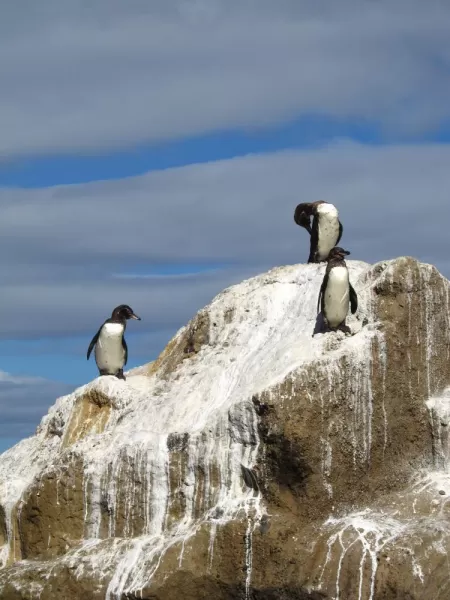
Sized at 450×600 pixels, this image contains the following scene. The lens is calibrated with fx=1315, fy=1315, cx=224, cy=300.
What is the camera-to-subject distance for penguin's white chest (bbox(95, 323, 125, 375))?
74.1ft

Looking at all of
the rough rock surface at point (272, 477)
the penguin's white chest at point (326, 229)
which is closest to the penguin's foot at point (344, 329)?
the rough rock surface at point (272, 477)

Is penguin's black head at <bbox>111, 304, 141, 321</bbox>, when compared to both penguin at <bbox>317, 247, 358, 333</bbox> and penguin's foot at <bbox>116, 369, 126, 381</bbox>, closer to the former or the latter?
penguin's foot at <bbox>116, 369, 126, 381</bbox>

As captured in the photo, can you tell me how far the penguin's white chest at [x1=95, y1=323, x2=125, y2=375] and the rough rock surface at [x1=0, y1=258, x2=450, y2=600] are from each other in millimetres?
1706

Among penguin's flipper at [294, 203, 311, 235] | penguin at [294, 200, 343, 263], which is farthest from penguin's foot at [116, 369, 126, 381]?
penguin's flipper at [294, 203, 311, 235]

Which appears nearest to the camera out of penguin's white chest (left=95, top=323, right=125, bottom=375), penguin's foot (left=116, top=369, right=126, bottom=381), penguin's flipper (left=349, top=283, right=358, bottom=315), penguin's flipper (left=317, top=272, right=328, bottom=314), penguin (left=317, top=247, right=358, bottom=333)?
penguin (left=317, top=247, right=358, bottom=333)

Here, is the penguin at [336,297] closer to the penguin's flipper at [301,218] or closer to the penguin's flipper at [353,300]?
the penguin's flipper at [353,300]

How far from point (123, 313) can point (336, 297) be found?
518 centimetres

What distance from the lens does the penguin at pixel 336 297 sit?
19266 mm

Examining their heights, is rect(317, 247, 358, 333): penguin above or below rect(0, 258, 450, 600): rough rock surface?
above

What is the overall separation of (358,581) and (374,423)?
2.74 metres

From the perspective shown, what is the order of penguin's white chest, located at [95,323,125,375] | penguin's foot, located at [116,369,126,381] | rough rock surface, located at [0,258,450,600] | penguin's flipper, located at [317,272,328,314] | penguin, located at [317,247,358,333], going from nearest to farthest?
rough rock surface, located at [0,258,450,600]
penguin, located at [317,247,358,333]
penguin's flipper, located at [317,272,328,314]
penguin's foot, located at [116,369,126,381]
penguin's white chest, located at [95,323,125,375]

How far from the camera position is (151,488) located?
18.9m

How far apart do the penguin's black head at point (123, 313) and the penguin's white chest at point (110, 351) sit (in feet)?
1.40

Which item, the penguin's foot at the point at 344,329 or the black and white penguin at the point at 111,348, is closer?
the penguin's foot at the point at 344,329
